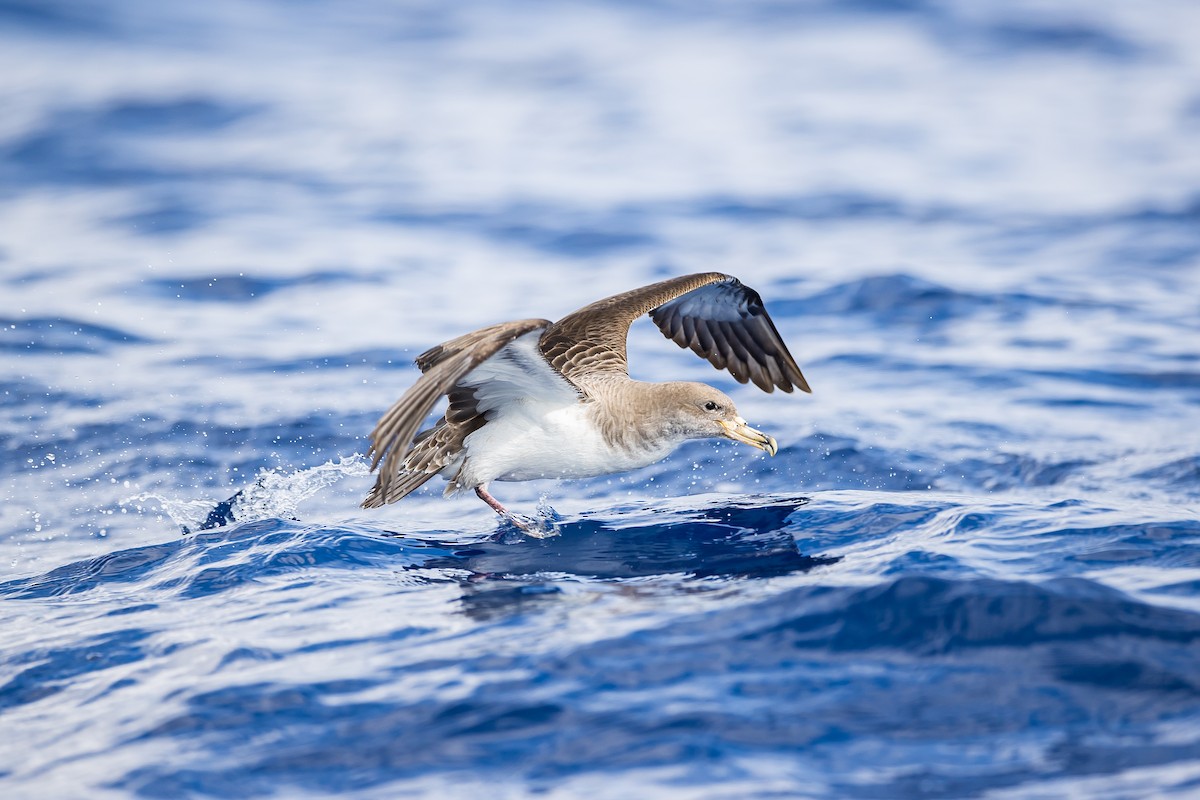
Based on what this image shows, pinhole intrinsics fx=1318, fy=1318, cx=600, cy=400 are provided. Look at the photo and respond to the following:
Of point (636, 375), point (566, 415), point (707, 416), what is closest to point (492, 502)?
point (566, 415)

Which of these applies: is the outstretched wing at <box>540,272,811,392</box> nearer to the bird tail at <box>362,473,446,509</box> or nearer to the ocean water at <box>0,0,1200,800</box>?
the ocean water at <box>0,0,1200,800</box>

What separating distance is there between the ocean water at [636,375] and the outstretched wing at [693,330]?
85 centimetres

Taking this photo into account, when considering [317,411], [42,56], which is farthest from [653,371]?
[42,56]

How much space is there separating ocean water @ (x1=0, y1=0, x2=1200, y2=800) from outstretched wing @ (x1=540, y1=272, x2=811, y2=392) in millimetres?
Answer: 848

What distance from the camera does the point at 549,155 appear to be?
19312 millimetres

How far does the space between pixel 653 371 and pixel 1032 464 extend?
3683mm

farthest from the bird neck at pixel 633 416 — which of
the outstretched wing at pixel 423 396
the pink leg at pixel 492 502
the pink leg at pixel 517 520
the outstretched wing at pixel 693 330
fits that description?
the outstretched wing at pixel 423 396

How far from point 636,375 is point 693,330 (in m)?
2.24

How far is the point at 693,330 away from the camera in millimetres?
9664

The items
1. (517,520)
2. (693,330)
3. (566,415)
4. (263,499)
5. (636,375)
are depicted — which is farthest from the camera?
(636,375)

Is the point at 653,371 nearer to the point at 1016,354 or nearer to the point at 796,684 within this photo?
the point at 1016,354

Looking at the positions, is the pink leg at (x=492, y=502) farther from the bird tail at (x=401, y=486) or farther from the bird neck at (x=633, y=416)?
the bird neck at (x=633, y=416)

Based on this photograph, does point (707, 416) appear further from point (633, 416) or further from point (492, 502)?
point (492, 502)

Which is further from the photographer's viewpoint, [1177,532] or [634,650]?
[1177,532]
